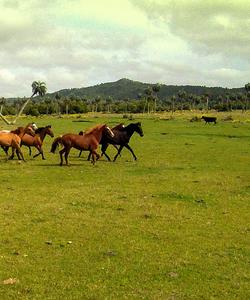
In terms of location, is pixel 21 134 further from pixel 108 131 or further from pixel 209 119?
pixel 209 119

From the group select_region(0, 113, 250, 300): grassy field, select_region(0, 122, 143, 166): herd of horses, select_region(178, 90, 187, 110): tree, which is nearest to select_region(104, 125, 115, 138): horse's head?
select_region(0, 122, 143, 166): herd of horses

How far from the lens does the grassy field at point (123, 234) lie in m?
7.80

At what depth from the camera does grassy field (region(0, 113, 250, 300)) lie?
7797mm

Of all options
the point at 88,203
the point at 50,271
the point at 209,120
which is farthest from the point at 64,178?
the point at 209,120

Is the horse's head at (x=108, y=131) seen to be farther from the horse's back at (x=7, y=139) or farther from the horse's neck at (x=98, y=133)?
the horse's back at (x=7, y=139)

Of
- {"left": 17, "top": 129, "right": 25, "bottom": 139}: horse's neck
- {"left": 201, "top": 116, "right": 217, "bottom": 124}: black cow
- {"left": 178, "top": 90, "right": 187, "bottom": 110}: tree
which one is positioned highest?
{"left": 178, "top": 90, "right": 187, "bottom": 110}: tree

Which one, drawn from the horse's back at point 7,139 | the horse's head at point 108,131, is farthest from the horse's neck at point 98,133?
the horse's back at point 7,139

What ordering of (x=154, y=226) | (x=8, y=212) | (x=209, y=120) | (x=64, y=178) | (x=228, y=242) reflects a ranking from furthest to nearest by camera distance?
(x=209, y=120)
(x=64, y=178)
(x=8, y=212)
(x=154, y=226)
(x=228, y=242)

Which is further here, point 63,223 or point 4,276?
point 63,223

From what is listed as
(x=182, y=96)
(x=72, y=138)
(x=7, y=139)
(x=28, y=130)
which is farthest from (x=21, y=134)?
(x=182, y=96)

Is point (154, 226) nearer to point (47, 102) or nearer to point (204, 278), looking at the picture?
point (204, 278)

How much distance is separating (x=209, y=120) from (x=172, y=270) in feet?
194

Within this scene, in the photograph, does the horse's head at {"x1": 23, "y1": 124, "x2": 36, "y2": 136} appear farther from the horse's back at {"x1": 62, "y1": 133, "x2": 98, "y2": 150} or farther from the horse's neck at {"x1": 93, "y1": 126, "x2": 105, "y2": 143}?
the horse's neck at {"x1": 93, "y1": 126, "x2": 105, "y2": 143}

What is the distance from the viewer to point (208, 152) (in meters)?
31.5
